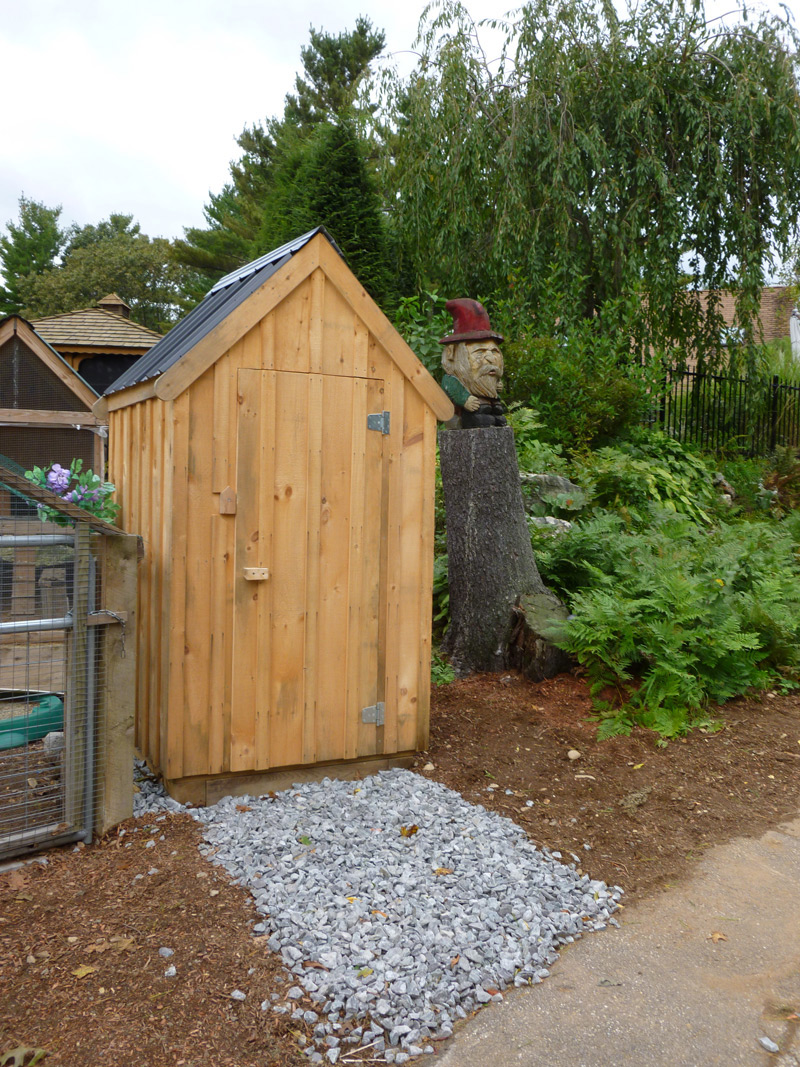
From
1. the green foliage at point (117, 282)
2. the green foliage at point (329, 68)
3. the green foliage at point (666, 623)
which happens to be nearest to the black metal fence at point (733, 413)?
the green foliage at point (666, 623)

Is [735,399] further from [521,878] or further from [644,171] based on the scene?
[521,878]

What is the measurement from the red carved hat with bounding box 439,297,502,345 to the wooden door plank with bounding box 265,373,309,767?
2.74 meters

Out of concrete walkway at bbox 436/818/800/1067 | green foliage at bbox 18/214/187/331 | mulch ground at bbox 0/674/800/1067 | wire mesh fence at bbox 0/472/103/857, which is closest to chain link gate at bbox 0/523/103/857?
wire mesh fence at bbox 0/472/103/857

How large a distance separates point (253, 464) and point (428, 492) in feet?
3.28

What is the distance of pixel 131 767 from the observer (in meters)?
3.64

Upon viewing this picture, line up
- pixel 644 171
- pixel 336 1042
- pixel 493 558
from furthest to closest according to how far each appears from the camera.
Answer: pixel 644 171, pixel 493 558, pixel 336 1042

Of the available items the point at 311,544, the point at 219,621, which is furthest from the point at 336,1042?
the point at 311,544

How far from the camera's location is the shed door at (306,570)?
12.9 feet

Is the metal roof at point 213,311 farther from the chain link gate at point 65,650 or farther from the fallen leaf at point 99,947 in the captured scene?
the fallen leaf at point 99,947

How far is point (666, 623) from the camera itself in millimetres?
5277

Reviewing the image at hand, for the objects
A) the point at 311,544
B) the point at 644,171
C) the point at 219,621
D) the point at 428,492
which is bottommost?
the point at 219,621

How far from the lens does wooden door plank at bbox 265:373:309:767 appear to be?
398cm

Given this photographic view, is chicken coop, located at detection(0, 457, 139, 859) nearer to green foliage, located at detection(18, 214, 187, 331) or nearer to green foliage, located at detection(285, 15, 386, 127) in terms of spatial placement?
green foliage, located at detection(285, 15, 386, 127)

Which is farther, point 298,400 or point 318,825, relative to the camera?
point 298,400
